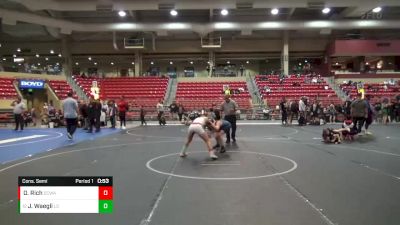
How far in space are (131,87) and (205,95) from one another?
7.22 metres

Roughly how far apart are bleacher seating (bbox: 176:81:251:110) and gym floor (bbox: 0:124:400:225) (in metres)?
19.0

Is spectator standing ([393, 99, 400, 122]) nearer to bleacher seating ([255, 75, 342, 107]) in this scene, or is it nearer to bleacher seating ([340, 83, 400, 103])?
bleacher seating ([255, 75, 342, 107])

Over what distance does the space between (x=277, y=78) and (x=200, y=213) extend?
31.3 meters

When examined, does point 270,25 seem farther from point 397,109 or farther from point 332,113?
point 397,109

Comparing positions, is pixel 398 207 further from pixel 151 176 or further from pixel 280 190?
pixel 151 176

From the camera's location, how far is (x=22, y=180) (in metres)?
2.99

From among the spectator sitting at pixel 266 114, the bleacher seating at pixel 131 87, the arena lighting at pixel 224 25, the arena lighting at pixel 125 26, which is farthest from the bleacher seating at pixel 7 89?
the spectator sitting at pixel 266 114

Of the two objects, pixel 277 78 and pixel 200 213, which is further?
pixel 277 78

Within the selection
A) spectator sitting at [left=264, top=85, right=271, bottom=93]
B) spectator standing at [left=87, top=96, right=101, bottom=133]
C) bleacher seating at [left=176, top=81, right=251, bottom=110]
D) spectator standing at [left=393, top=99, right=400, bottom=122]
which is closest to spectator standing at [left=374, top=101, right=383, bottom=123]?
spectator standing at [left=393, top=99, right=400, bottom=122]

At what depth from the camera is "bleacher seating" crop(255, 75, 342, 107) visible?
99.5 feet

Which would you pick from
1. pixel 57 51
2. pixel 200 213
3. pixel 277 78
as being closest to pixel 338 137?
pixel 200 213
